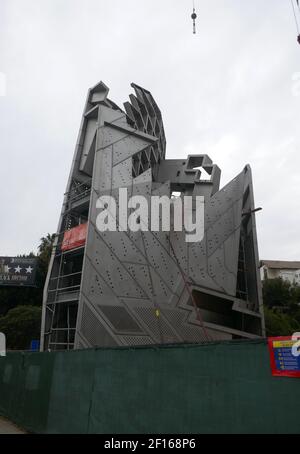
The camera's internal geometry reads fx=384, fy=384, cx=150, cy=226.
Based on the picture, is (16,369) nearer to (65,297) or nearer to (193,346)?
(65,297)

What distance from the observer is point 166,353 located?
283 inches

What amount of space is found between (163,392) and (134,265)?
14079 mm

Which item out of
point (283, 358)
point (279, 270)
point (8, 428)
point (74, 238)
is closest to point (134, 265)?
point (74, 238)

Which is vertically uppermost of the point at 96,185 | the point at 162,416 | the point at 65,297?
the point at 96,185

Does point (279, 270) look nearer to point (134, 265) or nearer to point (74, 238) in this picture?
point (134, 265)

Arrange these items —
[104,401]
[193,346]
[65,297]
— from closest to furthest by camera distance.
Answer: [193,346]
[104,401]
[65,297]

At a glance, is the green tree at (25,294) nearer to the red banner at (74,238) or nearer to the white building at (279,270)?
the red banner at (74,238)

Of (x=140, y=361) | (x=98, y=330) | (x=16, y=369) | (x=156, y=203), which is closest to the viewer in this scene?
(x=140, y=361)

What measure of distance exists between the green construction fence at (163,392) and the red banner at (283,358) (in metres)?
0.09

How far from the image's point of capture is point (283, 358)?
16.5 feet

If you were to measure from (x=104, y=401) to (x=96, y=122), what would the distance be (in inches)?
775

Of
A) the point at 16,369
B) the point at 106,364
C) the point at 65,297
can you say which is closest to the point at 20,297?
the point at 65,297

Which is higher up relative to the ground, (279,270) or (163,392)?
(279,270)

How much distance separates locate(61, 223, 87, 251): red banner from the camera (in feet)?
67.8
